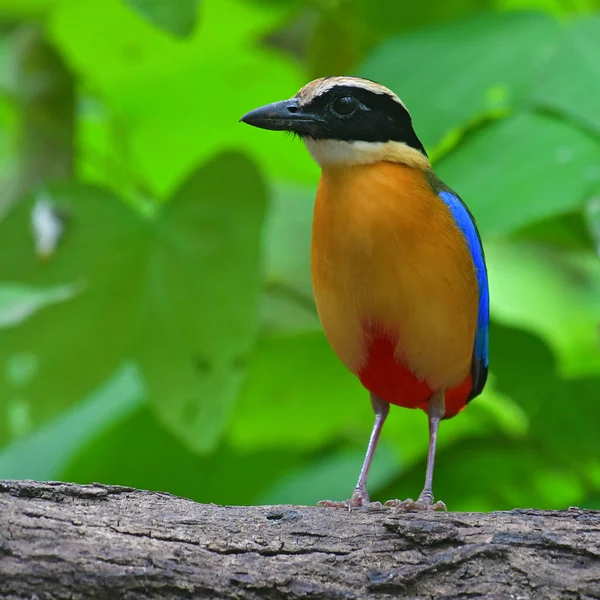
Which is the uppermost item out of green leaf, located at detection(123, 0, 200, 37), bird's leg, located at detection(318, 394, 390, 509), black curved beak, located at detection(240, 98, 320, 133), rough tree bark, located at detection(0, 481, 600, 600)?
green leaf, located at detection(123, 0, 200, 37)

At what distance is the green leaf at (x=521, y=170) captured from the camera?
334 cm

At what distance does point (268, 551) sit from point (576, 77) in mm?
2032

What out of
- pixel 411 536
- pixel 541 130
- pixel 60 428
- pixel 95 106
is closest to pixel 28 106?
pixel 95 106

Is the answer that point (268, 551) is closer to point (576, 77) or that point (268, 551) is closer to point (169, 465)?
point (576, 77)

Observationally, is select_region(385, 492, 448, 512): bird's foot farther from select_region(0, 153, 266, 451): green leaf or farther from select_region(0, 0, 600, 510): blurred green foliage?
select_region(0, 153, 266, 451): green leaf

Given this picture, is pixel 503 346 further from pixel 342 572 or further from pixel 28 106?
pixel 28 106

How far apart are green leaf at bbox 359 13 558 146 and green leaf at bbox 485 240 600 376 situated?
2148 millimetres

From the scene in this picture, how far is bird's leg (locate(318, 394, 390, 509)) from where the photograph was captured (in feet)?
9.97

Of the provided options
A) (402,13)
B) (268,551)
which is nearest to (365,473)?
(268,551)

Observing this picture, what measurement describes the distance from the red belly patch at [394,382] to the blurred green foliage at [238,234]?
54 cm

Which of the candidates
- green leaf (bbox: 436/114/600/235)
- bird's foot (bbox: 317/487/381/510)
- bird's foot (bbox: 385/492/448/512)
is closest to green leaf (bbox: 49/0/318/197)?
green leaf (bbox: 436/114/600/235)

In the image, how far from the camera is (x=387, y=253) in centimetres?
293

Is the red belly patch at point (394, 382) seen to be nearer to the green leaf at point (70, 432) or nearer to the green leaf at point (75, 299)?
the green leaf at point (75, 299)

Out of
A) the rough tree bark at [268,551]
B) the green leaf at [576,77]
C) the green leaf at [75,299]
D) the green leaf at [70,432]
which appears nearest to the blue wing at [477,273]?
the green leaf at [576,77]
